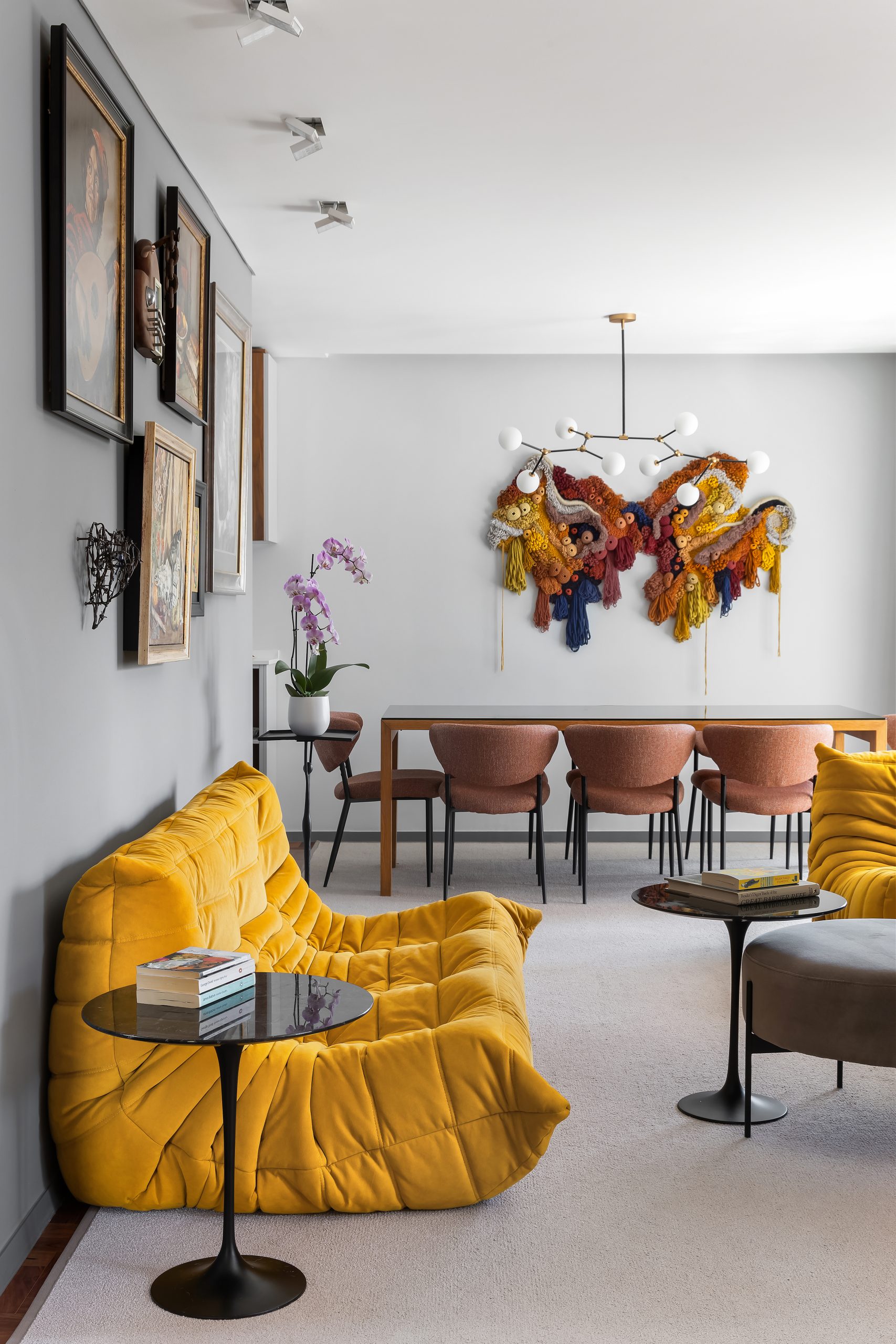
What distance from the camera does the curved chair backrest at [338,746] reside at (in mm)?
5676

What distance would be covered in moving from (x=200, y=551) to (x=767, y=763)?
280 cm

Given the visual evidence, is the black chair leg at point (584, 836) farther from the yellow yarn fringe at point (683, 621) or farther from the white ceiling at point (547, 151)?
the white ceiling at point (547, 151)

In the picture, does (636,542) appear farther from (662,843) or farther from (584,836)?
(584,836)

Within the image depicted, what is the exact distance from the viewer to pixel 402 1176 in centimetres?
231

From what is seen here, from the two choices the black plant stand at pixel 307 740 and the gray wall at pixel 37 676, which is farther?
the black plant stand at pixel 307 740

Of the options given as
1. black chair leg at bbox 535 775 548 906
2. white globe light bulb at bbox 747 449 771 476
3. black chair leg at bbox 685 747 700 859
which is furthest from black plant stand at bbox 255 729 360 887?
white globe light bulb at bbox 747 449 771 476

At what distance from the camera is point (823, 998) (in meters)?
2.66

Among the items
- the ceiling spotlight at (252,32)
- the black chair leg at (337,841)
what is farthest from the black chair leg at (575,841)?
the ceiling spotlight at (252,32)

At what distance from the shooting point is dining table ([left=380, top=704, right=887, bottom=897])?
5367 millimetres

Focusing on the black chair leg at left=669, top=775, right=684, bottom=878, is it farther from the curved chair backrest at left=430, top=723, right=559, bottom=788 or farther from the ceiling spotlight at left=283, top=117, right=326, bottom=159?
the ceiling spotlight at left=283, top=117, right=326, bottom=159

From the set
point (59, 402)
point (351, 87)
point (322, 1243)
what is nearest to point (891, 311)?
point (351, 87)

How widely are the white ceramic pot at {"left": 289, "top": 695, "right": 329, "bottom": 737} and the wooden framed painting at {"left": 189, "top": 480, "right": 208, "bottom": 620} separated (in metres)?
0.88

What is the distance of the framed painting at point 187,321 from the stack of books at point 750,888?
6.57ft

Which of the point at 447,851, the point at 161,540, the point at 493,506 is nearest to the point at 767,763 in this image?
the point at 447,851
